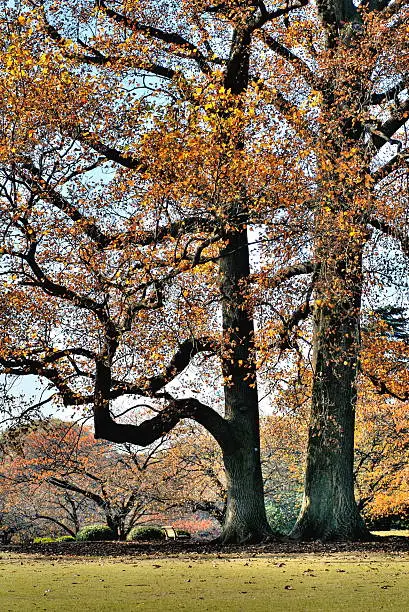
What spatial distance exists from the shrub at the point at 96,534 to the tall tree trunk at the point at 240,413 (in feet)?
23.9

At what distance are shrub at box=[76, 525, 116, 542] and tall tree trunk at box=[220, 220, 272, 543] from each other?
23.9 feet

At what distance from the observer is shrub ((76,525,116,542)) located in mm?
21000

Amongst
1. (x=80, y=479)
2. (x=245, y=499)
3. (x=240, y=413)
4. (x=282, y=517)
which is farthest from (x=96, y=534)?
(x=282, y=517)

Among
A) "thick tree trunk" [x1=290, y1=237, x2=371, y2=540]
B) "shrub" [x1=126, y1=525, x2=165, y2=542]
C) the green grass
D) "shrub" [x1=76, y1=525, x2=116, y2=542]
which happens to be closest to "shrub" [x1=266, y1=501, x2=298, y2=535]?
"shrub" [x1=126, y1=525, x2=165, y2=542]

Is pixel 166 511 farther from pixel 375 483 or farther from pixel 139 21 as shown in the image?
pixel 139 21

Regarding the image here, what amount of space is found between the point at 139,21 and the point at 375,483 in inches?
643

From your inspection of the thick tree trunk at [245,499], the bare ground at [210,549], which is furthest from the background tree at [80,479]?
the thick tree trunk at [245,499]

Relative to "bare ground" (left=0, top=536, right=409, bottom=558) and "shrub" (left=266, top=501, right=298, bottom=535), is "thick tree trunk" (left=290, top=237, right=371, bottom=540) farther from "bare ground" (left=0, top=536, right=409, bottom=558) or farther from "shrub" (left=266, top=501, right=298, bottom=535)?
"shrub" (left=266, top=501, right=298, bottom=535)

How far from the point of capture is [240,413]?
15.2 m

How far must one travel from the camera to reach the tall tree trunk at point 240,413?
14.6 meters

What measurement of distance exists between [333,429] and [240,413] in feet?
6.09

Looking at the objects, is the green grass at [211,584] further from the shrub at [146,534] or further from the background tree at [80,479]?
the background tree at [80,479]

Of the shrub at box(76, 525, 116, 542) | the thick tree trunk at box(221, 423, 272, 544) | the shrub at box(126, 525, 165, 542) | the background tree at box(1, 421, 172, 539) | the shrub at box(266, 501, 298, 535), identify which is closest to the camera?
the thick tree trunk at box(221, 423, 272, 544)

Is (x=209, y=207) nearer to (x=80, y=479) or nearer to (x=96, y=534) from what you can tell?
(x=96, y=534)
